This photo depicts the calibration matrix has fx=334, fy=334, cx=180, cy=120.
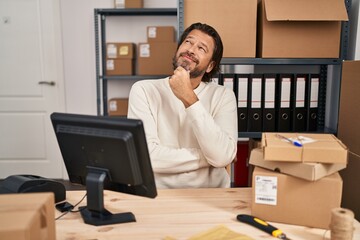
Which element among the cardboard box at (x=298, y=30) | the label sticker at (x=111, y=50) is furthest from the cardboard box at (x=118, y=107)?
the cardboard box at (x=298, y=30)

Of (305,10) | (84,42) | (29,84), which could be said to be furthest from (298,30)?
(29,84)

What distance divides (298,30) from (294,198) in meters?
1.36

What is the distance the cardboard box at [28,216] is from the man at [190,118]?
2.38 ft

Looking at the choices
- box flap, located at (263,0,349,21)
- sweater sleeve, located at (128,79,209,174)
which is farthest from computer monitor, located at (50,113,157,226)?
box flap, located at (263,0,349,21)

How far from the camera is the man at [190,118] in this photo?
4.66 ft

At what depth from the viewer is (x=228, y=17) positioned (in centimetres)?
206

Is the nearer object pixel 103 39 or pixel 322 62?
pixel 322 62

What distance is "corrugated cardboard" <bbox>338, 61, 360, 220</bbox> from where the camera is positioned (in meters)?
1.47

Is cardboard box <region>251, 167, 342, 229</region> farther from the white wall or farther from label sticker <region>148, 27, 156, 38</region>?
the white wall


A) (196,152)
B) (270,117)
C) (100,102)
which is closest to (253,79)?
(270,117)

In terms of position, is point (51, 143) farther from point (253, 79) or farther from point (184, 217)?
point (184, 217)

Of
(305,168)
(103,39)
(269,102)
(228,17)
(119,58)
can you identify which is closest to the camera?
(305,168)

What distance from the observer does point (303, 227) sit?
100 centimetres

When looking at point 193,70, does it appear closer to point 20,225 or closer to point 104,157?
point 104,157
